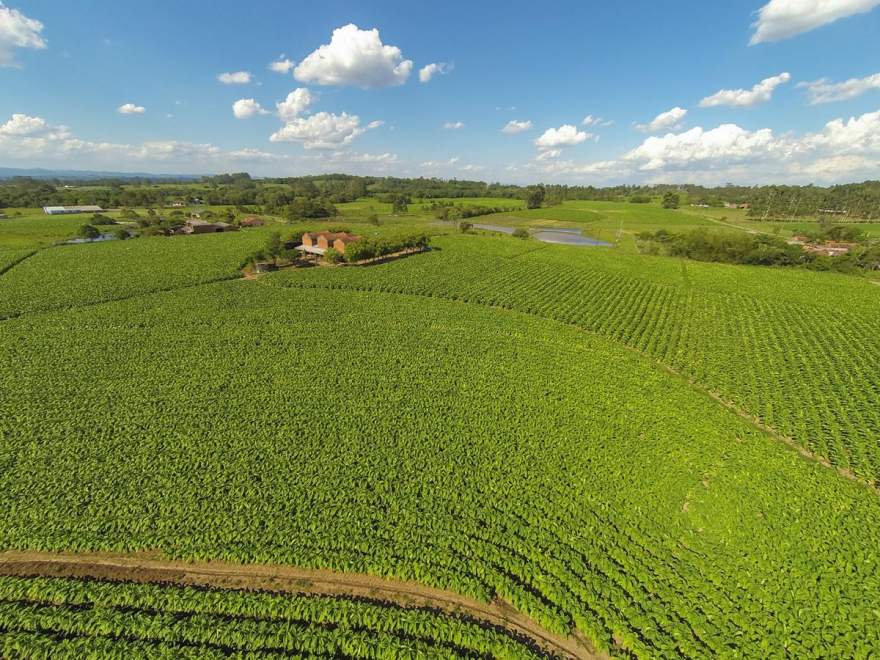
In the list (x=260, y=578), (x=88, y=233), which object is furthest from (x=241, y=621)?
(x=88, y=233)

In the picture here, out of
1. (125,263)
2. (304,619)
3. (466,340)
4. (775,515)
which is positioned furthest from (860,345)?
(125,263)

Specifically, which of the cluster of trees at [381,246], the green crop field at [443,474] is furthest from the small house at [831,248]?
the cluster of trees at [381,246]

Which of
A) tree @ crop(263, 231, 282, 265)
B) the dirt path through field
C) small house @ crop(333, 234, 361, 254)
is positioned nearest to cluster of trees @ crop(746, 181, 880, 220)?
small house @ crop(333, 234, 361, 254)

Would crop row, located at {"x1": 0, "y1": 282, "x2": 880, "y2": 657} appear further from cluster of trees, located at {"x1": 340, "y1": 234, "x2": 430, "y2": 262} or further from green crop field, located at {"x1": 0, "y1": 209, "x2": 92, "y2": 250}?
green crop field, located at {"x1": 0, "y1": 209, "x2": 92, "y2": 250}

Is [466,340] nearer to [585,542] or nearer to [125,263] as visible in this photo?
[585,542]

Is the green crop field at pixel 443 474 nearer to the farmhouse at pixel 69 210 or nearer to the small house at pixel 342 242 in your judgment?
the small house at pixel 342 242
